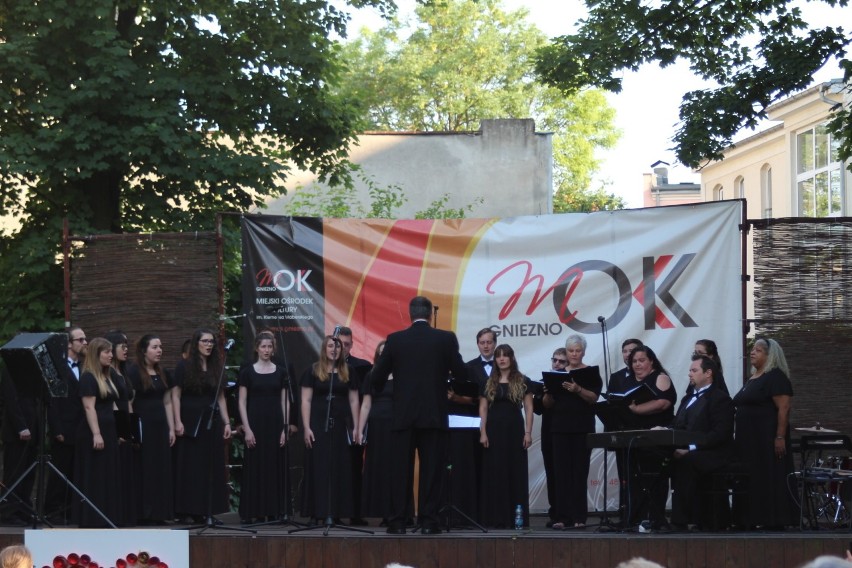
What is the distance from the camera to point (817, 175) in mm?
31109

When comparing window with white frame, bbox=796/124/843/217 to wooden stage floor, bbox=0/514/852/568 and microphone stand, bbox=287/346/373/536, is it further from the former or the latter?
wooden stage floor, bbox=0/514/852/568

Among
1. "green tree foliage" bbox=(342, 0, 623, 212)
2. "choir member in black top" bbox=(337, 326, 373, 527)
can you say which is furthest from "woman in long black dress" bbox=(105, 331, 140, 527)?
"green tree foliage" bbox=(342, 0, 623, 212)

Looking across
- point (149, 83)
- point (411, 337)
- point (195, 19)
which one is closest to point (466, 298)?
point (411, 337)

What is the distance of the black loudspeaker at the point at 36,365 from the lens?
977 centimetres

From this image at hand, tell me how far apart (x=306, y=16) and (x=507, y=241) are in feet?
22.7

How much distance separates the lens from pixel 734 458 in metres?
9.77

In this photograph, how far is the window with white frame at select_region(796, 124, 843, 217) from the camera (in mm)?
29969

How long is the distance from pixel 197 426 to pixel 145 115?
5968 millimetres

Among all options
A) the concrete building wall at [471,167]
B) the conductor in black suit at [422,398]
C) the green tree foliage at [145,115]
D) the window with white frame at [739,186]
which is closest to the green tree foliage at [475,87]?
the window with white frame at [739,186]

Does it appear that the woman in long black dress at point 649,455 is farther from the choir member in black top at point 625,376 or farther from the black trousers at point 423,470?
the black trousers at point 423,470

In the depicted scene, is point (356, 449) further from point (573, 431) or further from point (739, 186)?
point (739, 186)

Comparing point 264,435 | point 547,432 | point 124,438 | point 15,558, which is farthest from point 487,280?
point 15,558

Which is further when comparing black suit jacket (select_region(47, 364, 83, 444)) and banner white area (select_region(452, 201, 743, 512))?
banner white area (select_region(452, 201, 743, 512))

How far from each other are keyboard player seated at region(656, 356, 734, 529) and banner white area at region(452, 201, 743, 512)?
58.5 inches
